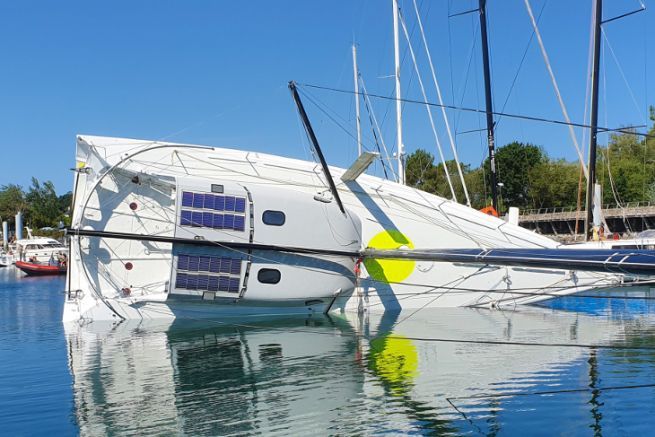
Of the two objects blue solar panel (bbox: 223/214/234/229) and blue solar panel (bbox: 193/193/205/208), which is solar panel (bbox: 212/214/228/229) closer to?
blue solar panel (bbox: 223/214/234/229)

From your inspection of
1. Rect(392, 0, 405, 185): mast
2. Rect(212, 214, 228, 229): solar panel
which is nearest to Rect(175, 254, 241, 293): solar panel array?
Rect(212, 214, 228, 229): solar panel

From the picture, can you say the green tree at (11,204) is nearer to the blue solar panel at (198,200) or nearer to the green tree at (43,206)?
the green tree at (43,206)

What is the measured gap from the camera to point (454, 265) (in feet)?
73.9

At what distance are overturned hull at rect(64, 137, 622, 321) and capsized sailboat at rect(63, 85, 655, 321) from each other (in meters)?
0.04

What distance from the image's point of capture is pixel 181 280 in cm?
1839

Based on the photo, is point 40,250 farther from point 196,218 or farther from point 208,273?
point 208,273

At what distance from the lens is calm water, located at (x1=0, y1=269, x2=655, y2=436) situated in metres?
9.80

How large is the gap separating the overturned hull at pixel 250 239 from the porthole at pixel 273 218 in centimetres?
3

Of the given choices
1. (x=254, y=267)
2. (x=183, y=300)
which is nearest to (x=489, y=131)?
(x=254, y=267)

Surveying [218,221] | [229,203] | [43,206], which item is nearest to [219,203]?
[229,203]

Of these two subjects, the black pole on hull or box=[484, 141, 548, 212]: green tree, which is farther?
box=[484, 141, 548, 212]: green tree

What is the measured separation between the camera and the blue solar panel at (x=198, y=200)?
741 inches

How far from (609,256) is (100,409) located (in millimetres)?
9893

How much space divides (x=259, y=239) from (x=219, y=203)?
160 cm
